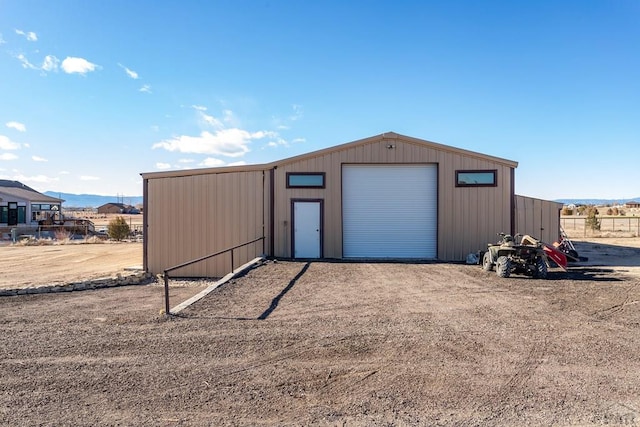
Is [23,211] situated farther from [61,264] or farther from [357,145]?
[357,145]

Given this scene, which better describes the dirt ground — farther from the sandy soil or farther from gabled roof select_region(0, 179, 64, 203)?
gabled roof select_region(0, 179, 64, 203)

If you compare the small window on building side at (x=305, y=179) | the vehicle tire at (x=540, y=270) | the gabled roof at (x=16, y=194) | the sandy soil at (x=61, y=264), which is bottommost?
the sandy soil at (x=61, y=264)

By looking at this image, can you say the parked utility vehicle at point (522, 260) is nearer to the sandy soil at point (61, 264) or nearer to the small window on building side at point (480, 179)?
the small window on building side at point (480, 179)

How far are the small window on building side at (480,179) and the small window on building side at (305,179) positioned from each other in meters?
4.32

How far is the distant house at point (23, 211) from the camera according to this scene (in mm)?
32750

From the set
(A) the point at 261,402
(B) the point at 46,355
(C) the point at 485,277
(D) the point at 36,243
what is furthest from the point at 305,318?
(D) the point at 36,243

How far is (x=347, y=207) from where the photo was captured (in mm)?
13305

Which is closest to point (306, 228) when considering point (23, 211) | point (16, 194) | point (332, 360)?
point (332, 360)

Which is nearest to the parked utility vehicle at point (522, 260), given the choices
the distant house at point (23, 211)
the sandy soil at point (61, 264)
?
the sandy soil at point (61, 264)

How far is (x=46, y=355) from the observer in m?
4.60

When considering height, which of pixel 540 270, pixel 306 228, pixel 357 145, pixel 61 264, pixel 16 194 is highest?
pixel 357 145

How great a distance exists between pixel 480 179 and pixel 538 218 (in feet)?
7.75

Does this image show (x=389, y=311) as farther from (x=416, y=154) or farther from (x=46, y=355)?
(x=416, y=154)

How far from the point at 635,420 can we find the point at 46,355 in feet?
18.4
